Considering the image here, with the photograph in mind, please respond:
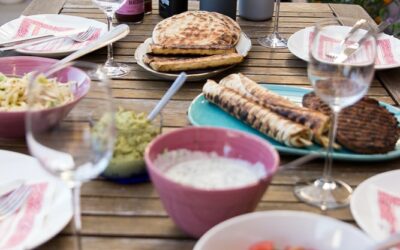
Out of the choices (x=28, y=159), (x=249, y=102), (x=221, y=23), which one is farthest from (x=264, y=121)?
(x=221, y=23)

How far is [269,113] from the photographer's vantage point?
1.15 metres

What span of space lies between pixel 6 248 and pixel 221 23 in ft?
3.21

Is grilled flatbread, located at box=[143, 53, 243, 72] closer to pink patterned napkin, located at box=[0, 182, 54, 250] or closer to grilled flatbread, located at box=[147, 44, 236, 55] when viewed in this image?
grilled flatbread, located at box=[147, 44, 236, 55]

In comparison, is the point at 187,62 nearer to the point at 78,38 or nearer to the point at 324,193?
the point at 78,38

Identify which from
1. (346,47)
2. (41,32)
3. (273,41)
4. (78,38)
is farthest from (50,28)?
(346,47)

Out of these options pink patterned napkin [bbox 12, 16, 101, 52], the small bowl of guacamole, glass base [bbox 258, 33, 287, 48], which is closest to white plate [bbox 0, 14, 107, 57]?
pink patterned napkin [bbox 12, 16, 101, 52]

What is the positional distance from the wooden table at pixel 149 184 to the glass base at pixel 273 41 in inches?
1.1

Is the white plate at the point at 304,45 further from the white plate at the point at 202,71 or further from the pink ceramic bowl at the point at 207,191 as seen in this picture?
the pink ceramic bowl at the point at 207,191

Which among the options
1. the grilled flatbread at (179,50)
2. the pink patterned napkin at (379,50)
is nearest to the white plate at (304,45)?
the pink patterned napkin at (379,50)

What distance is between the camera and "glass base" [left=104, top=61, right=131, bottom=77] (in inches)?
59.6

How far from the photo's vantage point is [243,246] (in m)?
0.81

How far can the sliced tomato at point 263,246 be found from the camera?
81 centimetres

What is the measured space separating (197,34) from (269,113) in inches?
19.7

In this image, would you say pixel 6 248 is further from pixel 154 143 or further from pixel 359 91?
pixel 359 91
